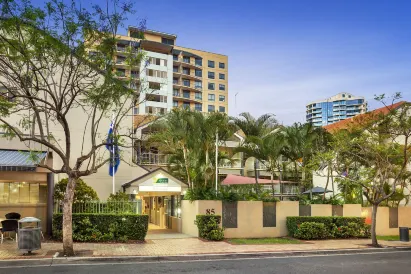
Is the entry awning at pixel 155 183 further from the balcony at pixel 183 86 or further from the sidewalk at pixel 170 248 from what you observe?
the balcony at pixel 183 86

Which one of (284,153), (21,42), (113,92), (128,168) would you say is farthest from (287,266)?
(128,168)

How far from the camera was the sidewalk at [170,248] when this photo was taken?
52.9 feet

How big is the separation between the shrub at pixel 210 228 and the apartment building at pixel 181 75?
46.4 metres

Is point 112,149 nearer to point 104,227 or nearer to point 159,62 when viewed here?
point 104,227

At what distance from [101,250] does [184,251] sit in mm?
3186

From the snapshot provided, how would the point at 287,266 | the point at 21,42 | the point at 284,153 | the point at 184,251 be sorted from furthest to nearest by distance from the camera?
the point at 284,153 → the point at 184,251 → the point at 21,42 → the point at 287,266

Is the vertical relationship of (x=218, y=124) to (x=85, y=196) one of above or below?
above

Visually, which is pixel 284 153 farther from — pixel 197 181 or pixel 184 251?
pixel 184 251

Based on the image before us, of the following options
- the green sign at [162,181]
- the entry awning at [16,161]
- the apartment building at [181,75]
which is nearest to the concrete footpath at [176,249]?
the entry awning at [16,161]

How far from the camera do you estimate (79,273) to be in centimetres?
1266

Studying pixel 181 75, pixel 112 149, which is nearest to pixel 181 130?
pixel 112 149

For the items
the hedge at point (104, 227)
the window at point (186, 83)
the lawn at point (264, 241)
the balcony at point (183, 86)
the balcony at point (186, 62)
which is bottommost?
the lawn at point (264, 241)

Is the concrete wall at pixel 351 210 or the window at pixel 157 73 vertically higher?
the window at pixel 157 73

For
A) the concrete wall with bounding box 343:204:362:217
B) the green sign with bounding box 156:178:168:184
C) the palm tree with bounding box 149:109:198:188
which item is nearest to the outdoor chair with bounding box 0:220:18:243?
the green sign with bounding box 156:178:168:184
